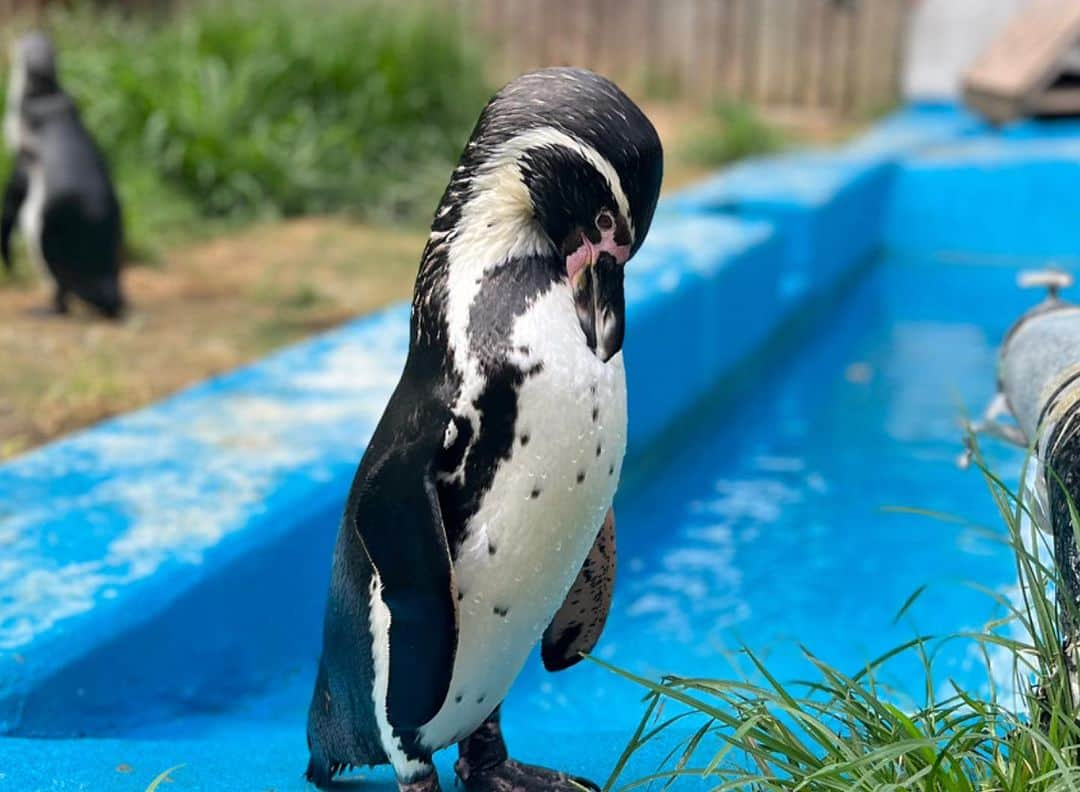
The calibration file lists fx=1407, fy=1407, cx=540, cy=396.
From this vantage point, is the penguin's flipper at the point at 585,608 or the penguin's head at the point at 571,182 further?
the penguin's flipper at the point at 585,608

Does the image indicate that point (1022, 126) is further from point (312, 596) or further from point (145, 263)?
point (312, 596)

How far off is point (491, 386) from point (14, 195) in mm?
4010

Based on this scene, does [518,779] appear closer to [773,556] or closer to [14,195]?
[773,556]

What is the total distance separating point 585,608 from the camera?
5.43 ft

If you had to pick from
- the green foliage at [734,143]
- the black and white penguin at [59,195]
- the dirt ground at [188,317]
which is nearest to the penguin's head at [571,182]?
the dirt ground at [188,317]

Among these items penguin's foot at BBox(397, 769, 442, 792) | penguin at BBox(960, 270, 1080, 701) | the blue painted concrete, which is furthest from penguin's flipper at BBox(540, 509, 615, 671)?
the blue painted concrete

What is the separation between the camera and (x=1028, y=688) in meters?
1.55

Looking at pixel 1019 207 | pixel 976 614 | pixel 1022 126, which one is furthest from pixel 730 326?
pixel 1022 126

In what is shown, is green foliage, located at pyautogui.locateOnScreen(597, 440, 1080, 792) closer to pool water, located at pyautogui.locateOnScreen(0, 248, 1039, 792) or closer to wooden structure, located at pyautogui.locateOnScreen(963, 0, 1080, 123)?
pool water, located at pyautogui.locateOnScreen(0, 248, 1039, 792)

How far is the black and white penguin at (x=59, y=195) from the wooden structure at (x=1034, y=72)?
5059mm

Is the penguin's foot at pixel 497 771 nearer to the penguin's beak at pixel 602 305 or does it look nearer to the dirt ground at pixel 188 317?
the penguin's beak at pixel 602 305

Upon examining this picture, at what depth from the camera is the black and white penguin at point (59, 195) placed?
480 centimetres

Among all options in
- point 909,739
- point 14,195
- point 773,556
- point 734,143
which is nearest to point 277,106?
point 14,195

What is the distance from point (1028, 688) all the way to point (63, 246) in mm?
3996
